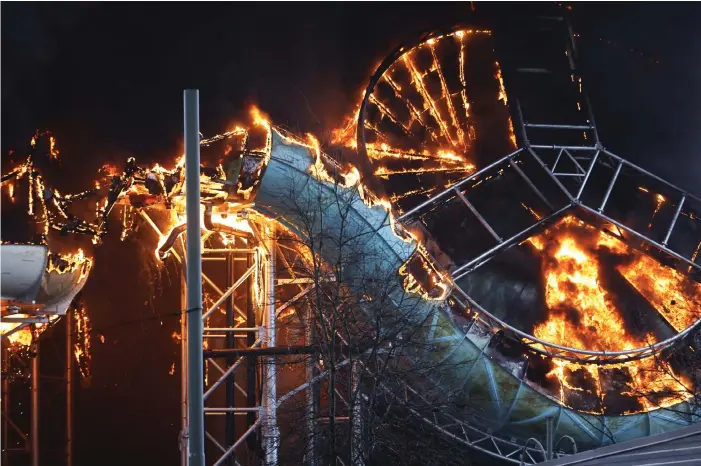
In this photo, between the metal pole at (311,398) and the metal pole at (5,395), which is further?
the metal pole at (5,395)

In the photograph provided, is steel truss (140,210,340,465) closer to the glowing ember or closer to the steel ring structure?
the steel ring structure

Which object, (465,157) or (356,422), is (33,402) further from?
(465,157)

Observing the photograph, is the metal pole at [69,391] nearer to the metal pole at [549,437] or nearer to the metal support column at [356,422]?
the metal support column at [356,422]

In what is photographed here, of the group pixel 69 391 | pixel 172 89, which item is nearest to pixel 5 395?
pixel 69 391

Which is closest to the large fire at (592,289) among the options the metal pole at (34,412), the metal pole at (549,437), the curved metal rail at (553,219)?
the curved metal rail at (553,219)

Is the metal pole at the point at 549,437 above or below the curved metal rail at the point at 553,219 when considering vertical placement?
below

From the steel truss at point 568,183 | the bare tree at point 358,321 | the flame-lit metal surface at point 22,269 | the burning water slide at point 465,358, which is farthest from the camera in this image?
the steel truss at point 568,183

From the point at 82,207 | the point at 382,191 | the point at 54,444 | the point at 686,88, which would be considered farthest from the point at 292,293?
the point at 686,88
